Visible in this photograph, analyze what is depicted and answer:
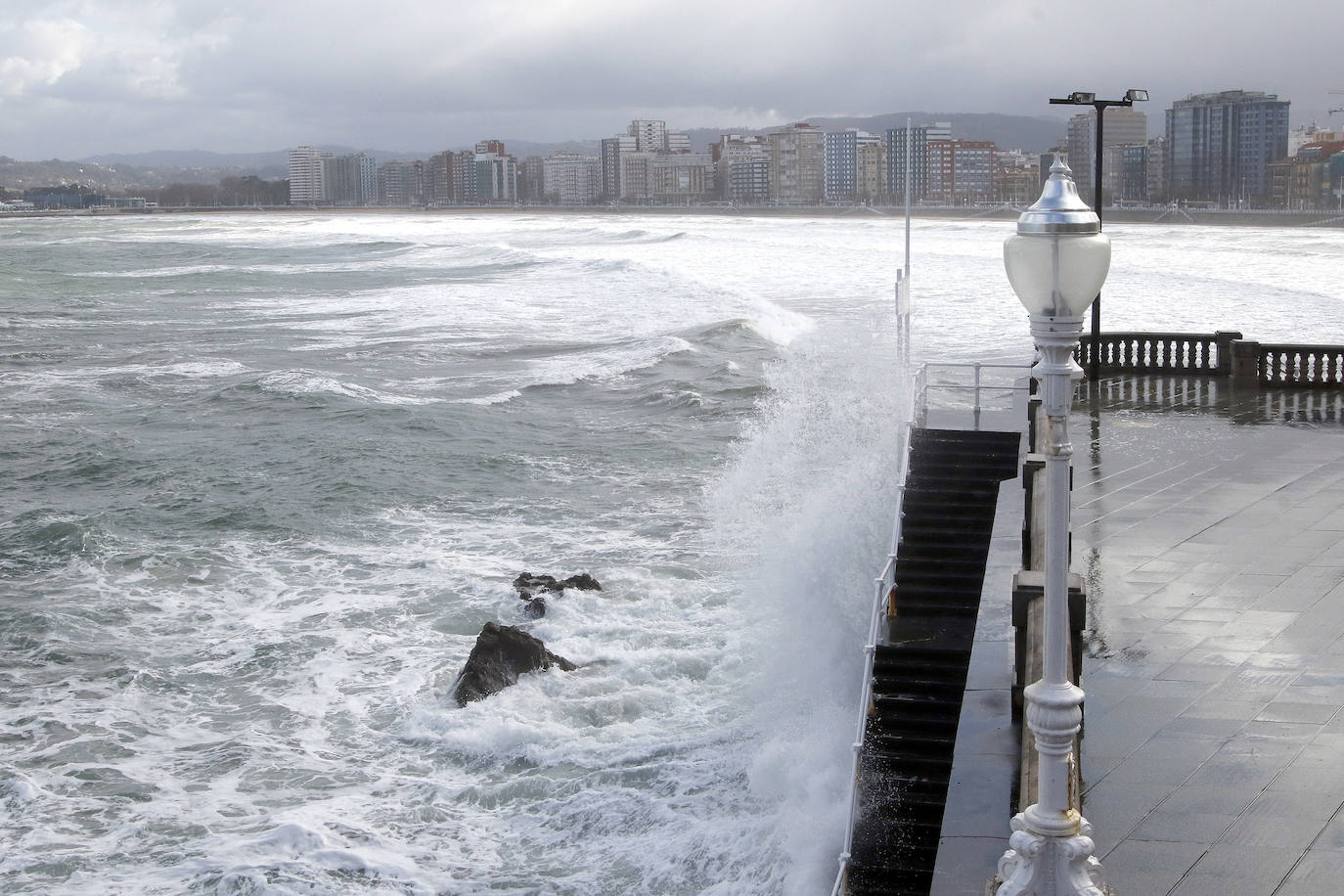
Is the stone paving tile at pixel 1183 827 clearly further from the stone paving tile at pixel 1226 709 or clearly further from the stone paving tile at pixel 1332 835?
the stone paving tile at pixel 1226 709

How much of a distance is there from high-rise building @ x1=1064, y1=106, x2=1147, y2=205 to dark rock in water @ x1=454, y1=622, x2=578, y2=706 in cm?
888

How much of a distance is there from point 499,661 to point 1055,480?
9.95 m

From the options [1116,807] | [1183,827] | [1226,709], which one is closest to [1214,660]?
[1226,709]

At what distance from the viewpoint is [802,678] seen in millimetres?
13711

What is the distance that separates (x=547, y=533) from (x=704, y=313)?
106 ft

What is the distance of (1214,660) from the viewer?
10.2 m

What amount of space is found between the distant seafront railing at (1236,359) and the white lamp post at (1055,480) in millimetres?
17925

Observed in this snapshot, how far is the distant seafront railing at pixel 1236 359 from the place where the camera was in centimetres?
2172

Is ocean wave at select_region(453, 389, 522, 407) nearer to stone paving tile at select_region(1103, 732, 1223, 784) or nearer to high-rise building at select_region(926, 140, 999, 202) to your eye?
stone paving tile at select_region(1103, 732, 1223, 784)

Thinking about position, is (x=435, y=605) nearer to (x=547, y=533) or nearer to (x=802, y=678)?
(x=547, y=533)

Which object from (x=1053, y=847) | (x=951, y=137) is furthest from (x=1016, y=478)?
(x=951, y=137)

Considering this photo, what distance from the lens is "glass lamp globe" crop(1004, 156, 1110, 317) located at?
15.6 ft

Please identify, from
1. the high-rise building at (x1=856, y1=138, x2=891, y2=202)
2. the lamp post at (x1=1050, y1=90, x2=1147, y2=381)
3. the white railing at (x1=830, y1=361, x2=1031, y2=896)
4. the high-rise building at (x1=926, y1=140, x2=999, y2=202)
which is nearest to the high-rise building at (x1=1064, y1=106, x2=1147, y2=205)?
the lamp post at (x1=1050, y1=90, x2=1147, y2=381)

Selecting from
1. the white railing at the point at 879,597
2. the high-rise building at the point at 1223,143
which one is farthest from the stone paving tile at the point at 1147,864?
the high-rise building at the point at 1223,143
